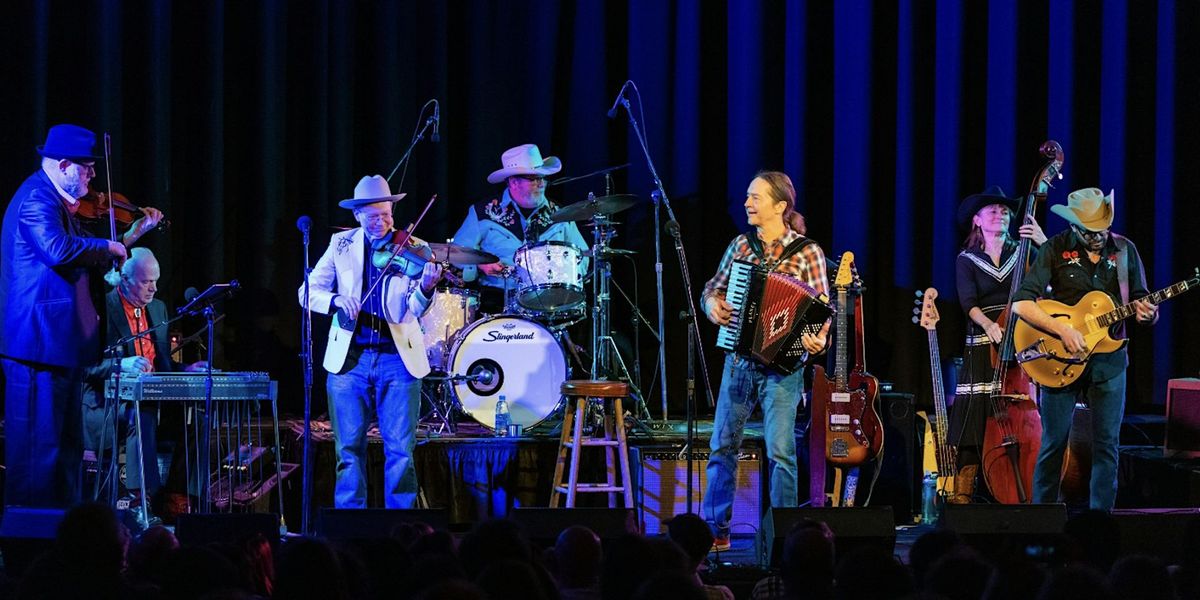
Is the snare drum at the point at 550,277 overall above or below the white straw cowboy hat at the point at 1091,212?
below

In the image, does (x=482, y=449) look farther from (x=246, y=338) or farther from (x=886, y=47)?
(x=886, y=47)

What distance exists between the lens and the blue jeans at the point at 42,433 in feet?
25.2

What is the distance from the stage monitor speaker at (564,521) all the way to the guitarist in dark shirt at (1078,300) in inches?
126

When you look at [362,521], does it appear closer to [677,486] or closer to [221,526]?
[221,526]

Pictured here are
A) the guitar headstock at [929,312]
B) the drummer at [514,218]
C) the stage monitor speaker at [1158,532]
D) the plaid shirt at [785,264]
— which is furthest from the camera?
the drummer at [514,218]

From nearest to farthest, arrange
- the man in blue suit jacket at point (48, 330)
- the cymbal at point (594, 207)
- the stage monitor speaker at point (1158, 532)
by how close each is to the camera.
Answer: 1. the stage monitor speaker at point (1158, 532)
2. the man in blue suit jacket at point (48, 330)
3. the cymbal at point (594, 207)

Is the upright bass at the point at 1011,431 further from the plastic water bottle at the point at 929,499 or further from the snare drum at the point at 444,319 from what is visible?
the snare drum at the point at 444,319

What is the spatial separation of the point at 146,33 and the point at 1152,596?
9.01 meters

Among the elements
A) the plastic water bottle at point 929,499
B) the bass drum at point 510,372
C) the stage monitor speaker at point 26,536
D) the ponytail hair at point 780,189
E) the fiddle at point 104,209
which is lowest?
the plastic water bottle at point 929,499

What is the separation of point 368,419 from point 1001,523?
3908 mm

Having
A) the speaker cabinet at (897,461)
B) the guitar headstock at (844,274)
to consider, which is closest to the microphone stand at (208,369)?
the guitar headstock at (844,274)

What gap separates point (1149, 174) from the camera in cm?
1159

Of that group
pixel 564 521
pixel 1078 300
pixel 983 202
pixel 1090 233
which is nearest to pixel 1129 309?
pixel 1078 300

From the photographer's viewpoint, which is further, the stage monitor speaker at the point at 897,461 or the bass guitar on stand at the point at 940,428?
the stage monitor speaker at the point at 897,461
